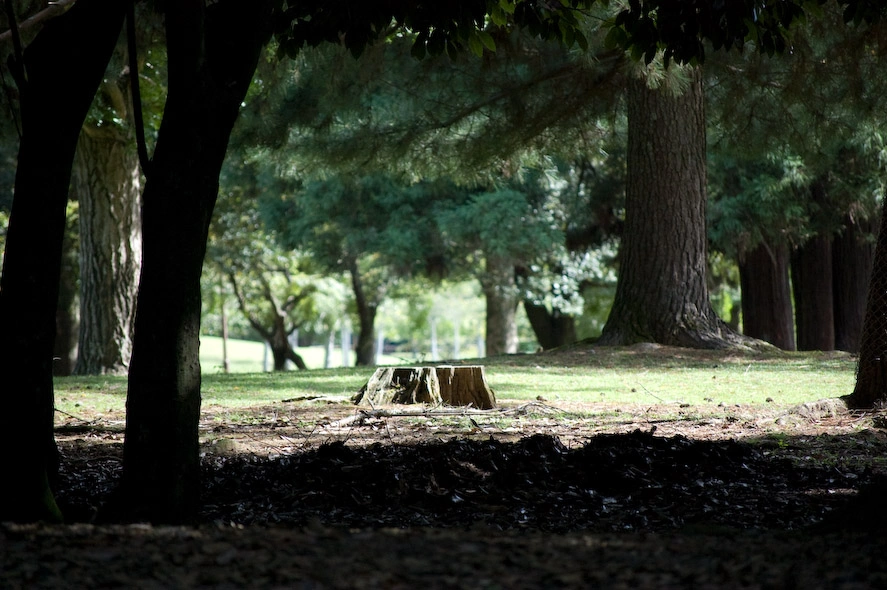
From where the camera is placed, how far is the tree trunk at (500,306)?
915 inches

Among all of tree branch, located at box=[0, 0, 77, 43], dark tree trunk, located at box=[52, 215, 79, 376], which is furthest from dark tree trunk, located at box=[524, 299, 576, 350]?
tree branch, located at box=[0, 0, 77, 43]

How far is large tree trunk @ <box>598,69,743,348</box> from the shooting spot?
11695 millimetres

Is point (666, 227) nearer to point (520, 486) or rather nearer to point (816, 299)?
point (520, 486)

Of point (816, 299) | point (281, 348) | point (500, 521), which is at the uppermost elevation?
point (816, 299)

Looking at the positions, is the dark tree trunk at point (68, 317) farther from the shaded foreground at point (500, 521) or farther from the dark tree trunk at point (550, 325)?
the shaded foreground at point (500, 521)

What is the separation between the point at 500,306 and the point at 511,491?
2115 cm

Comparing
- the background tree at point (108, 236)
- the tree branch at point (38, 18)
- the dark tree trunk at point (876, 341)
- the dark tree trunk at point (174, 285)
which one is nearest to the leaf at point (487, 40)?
the dark tree trunk at point (174, 285)

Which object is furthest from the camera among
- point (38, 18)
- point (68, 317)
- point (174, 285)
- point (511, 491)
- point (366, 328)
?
point (366, 328)

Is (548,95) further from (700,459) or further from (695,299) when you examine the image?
(700,459)

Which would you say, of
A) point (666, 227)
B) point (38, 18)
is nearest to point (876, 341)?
point (666, 227)

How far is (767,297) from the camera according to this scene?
18.7 m

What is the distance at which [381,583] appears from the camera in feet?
8.09

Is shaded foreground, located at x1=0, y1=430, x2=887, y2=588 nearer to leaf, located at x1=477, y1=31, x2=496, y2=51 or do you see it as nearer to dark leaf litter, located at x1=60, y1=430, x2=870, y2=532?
dark leaf litter, located at x1=60, y1=430, x2=870, y2=532

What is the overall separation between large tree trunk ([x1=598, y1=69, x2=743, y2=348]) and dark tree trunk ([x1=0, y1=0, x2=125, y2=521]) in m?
8.93
